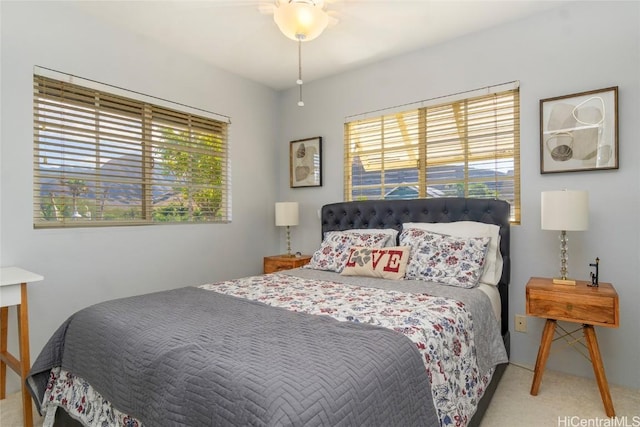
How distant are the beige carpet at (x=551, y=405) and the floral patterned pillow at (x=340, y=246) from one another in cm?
132

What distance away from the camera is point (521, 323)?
268 centimetres

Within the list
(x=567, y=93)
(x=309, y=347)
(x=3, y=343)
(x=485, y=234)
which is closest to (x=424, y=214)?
(x=485, y=234)

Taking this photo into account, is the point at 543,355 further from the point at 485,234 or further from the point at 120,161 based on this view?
the point at 120,161

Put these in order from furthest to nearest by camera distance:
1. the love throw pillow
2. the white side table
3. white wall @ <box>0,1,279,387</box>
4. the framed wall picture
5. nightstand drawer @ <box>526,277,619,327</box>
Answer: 1. the framed wall picture
2. the love throw pillow
3. white wall @ <box>0,1,279,387</box>
4. nightstand drawer @ <box>526,277,619,327</box>
5. the white side table

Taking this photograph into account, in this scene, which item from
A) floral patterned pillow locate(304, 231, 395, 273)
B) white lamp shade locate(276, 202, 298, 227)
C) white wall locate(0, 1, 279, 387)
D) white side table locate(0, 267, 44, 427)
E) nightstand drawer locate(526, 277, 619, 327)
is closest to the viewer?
white side table locate(0, 267, 44, 427)

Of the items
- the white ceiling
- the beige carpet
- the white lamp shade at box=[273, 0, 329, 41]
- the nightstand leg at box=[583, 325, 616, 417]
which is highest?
the white ceiling

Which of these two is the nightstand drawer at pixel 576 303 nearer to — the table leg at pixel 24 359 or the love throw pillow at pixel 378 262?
the love throw pillow at pixel 378 262

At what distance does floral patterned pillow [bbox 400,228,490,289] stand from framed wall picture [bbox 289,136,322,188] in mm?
1552

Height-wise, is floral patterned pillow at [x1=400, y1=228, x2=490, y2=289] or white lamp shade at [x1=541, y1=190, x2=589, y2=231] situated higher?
white lamp shade at [x1=541, y1=190, x2=589, y2=231]

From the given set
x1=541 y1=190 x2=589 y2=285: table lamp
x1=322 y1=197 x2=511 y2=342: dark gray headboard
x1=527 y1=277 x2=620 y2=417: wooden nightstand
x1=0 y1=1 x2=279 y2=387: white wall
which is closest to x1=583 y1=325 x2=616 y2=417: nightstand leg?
x1=527 y1=277 x2=620 y2=417: wooden nightstand

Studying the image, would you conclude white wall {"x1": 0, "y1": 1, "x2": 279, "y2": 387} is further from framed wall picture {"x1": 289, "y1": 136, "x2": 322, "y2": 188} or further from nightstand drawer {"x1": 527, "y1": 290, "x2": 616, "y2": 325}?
nightstand drawer {"x1": 527, "y1": 290, "x2": 616, "y2": 325}

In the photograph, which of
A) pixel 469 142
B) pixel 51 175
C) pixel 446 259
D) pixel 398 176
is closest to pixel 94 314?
pixel 51 175

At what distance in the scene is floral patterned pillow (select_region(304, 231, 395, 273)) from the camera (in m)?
2.92

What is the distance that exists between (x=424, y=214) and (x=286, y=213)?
1.42 metres
